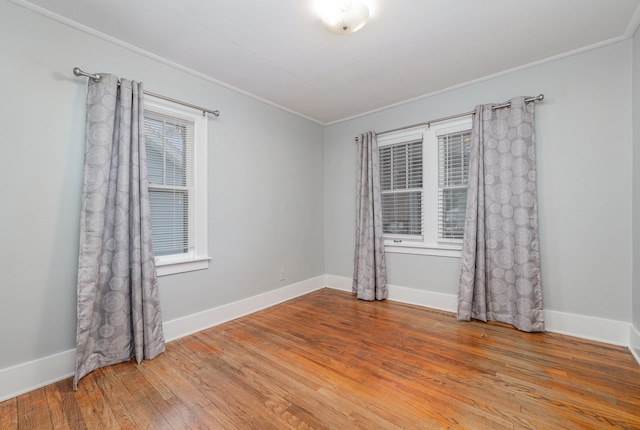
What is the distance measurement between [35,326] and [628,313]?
461cm

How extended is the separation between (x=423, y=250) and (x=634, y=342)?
1832 mm

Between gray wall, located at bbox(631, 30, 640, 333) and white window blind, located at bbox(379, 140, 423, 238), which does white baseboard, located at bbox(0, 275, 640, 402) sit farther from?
white window blind, located at bbox(379, 140, 423, 238)

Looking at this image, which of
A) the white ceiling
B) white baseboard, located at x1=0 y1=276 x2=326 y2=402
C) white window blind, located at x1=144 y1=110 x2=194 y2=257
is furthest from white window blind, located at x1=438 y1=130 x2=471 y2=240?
white window blind, located at x1=144 y1=110 x2=194 y2=257

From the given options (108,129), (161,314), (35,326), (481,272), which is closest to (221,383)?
(161,314)

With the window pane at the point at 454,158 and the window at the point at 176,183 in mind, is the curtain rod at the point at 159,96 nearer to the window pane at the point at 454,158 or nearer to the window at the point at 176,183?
the window at the point at 176,183

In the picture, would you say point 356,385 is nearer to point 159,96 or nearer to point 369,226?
point 369,226

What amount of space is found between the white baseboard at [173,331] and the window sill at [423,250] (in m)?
1.26

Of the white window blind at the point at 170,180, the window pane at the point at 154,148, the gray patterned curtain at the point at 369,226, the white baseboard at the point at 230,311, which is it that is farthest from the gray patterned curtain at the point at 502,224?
the window pane at the point at 154,148

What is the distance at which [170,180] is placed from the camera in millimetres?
2660

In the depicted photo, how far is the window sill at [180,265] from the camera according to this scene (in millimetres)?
2518

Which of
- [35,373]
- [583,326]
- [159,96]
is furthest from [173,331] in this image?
[583,326]

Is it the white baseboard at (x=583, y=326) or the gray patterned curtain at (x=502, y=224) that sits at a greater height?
the gray patterned curtain at (x=502, y=224)

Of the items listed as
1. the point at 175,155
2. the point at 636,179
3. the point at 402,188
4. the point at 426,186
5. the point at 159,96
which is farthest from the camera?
the point at 402,188

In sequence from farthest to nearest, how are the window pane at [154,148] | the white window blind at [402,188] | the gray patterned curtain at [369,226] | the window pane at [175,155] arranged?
the gray patterned curtain at [369,226]
the white window blind at [402,188]
the window pane at [175,155]
the window pane at [154,148]
